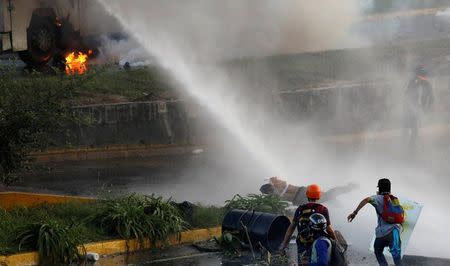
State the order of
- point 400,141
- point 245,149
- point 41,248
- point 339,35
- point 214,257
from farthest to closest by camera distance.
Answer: point 339,35, point 400,141, point 245,149, point 214,257, point 41,248

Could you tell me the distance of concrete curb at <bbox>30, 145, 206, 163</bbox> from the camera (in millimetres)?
23078

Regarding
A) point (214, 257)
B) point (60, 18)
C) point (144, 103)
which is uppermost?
point (60, 18)

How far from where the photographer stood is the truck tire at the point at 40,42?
28.9 meters

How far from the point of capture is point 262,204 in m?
15.2

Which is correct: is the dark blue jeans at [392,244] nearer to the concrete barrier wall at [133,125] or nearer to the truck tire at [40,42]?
the concrete barrier wall at [133,125]

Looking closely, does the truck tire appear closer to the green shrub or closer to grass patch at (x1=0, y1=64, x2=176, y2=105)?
grass patch at (x1=0, y1=64, x2=176, y2=105)

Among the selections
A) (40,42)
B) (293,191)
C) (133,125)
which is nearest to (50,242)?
(293,191)

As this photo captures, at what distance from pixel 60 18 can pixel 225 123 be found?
7.41 meters

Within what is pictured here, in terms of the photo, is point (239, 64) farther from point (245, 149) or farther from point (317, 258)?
point (317, 258)

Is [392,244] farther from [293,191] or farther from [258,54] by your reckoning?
[258,54]

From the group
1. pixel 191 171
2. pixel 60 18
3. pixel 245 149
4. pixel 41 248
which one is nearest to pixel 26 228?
pixel 41 248

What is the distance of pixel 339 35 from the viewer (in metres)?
38.0

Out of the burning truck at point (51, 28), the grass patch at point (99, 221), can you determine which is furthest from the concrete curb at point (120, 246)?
the burning truck at point (51, 28)

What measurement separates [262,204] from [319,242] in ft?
14.4
